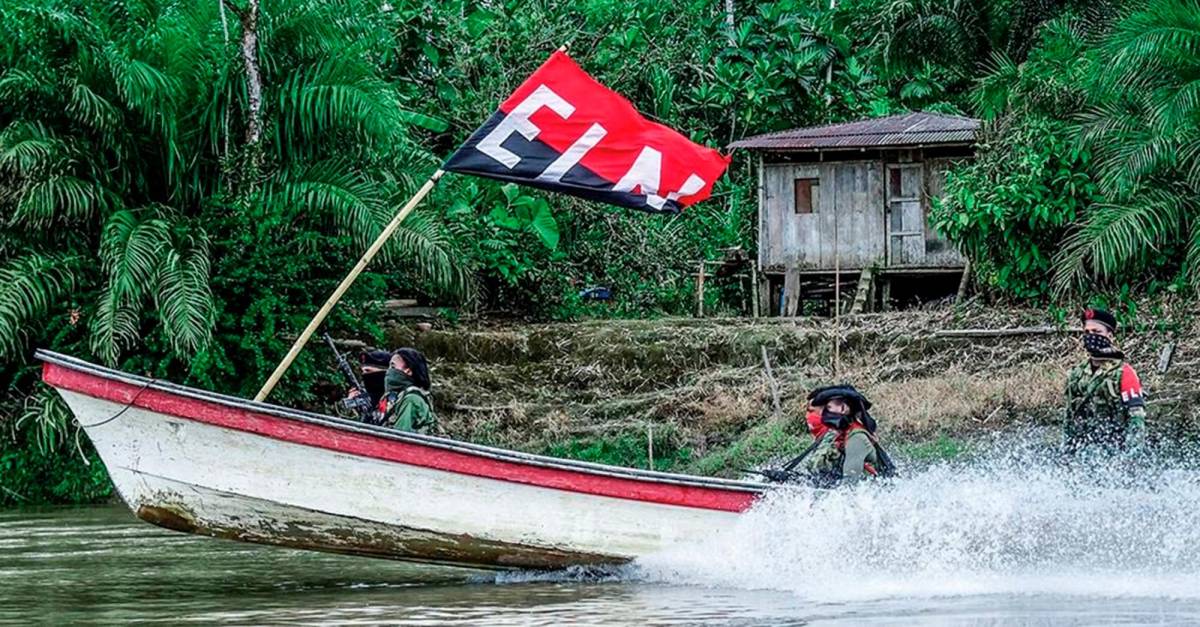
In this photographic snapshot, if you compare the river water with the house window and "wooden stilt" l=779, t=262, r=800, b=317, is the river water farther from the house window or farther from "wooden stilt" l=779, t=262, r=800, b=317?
the house window

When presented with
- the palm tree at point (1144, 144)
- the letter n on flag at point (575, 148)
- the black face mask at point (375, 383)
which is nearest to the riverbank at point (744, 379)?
the palm tree at point (1144, 144)

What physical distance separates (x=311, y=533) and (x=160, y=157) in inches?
419

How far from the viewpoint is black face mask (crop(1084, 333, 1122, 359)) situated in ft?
39.9

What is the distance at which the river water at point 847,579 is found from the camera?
10.3m

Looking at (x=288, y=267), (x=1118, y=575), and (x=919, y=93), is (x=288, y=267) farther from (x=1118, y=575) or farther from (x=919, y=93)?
(x=919, y=93)

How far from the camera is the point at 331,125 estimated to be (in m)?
21.4

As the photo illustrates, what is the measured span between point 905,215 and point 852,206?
2.50 feet

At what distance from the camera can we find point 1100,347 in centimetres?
1216

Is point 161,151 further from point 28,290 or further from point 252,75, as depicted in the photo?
point 28,290

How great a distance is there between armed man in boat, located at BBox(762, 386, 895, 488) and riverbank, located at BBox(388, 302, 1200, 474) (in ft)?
23.5

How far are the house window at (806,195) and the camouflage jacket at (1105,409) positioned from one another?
15392 mm

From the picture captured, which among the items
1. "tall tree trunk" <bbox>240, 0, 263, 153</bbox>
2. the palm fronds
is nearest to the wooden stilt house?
"tall tree trunk" <bbox>240, 0, 263, 153</bbox>

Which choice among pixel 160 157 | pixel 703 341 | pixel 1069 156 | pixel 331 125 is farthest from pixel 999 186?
pixel 160 157

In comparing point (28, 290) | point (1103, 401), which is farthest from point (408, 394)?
point (28, 290)
